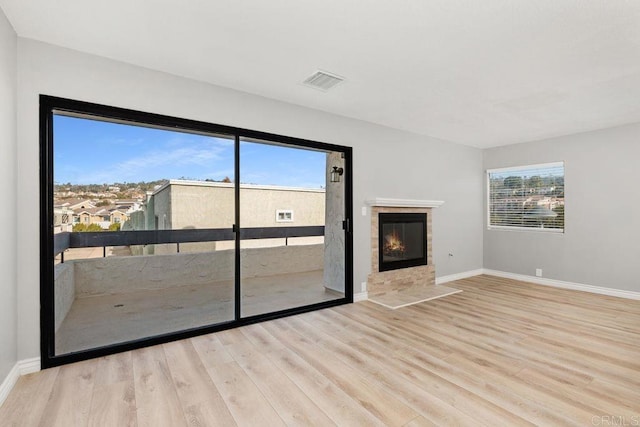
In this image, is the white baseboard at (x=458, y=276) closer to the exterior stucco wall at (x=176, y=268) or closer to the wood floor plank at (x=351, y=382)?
the exterior stucco wall at (x=176, y=268)

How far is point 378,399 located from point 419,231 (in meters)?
3.43

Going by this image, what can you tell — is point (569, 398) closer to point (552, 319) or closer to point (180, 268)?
point (552, 319)

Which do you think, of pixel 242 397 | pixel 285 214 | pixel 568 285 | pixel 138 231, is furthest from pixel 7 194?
pixel 568 285

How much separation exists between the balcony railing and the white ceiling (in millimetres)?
1856

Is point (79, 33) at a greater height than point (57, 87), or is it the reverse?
point (79, 33)

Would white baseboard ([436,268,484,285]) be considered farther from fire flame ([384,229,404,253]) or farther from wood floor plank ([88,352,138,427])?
wood floor plank ([88,352,138,427])

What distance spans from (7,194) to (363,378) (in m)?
2.84

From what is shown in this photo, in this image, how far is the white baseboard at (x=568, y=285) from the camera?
4.37 m

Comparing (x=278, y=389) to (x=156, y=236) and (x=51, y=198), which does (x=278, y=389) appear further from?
(x=156, y=236)

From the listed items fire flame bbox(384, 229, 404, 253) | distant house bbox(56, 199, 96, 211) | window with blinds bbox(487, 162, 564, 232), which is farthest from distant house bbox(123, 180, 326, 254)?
window with blinds bbox(487, 162, 564, 232)

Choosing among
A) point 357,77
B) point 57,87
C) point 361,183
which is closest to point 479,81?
point 357,77

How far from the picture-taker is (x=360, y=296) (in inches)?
167

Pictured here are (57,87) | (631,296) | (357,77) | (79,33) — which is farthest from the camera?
(631,296)

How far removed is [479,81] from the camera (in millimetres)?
3029
